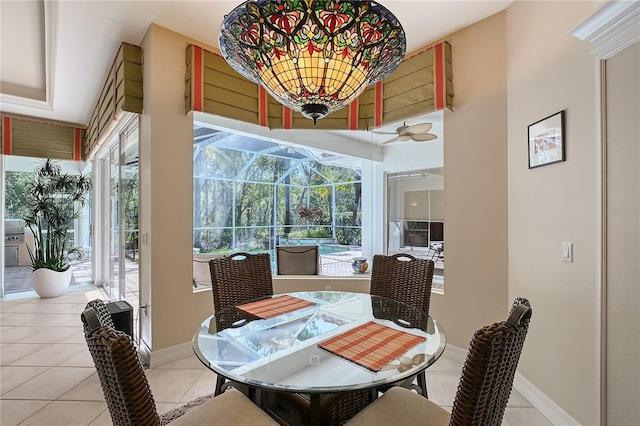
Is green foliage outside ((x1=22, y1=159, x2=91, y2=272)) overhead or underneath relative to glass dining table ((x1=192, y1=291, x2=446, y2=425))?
overhead

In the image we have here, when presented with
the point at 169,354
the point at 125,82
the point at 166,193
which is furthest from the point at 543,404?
the point at 125,82

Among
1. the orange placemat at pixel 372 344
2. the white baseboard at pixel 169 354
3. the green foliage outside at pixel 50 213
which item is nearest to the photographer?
the orange placemat at pixel 372 344

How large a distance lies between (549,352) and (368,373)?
1.57 meters

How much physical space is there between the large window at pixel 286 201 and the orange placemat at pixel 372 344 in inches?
84.0

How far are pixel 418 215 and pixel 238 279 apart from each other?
2181mm

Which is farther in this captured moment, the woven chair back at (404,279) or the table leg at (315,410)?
the woven chair back at (404,279)

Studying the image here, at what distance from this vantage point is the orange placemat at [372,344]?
4.18ft

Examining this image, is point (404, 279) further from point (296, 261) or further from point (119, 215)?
point (119, 215)

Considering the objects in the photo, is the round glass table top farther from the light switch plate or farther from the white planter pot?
the white planter pot

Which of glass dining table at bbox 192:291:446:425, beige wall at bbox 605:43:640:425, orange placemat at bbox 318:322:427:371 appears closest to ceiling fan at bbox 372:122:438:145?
beige wall at bbox 605:43:640:425

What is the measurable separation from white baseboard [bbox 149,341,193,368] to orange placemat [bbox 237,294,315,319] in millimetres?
1202

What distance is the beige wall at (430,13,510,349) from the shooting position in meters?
2.51

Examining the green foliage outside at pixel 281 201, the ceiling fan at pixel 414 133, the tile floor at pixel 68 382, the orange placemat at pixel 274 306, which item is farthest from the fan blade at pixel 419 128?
the tile floor at pixel 68 382

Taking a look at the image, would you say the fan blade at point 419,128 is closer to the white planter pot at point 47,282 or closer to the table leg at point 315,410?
the table leg at point 315,410
